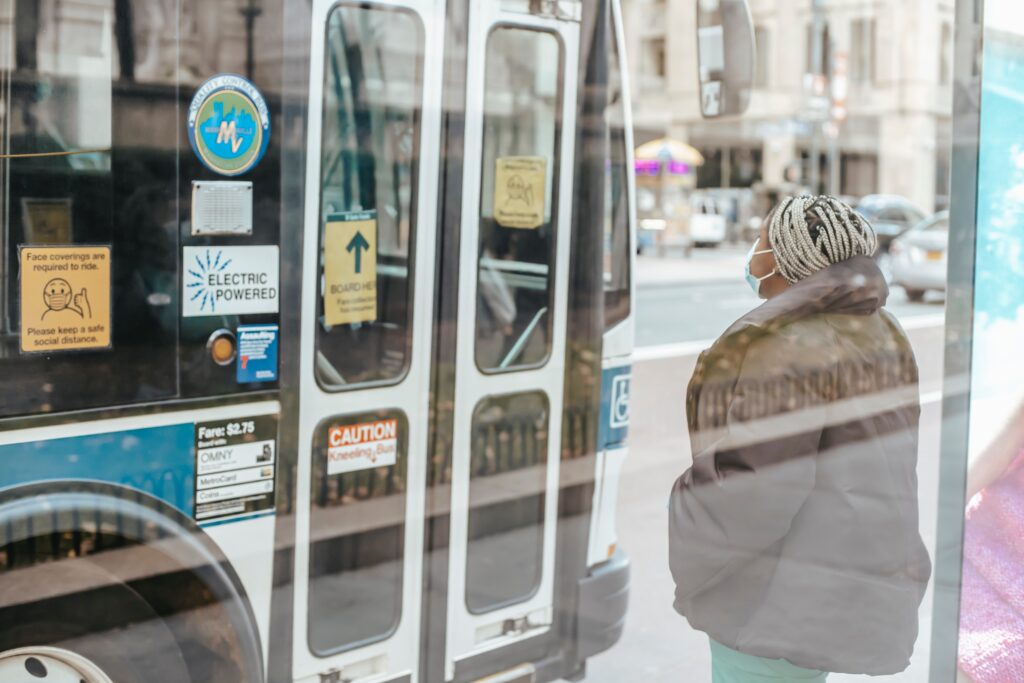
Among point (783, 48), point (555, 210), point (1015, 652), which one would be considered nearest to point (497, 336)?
point (555, 210)

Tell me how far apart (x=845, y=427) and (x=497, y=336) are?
63.3 inches

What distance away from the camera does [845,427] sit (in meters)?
2.44

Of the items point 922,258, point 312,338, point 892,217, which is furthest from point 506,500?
point 892,217

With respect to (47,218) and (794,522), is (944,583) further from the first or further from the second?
(47,218)

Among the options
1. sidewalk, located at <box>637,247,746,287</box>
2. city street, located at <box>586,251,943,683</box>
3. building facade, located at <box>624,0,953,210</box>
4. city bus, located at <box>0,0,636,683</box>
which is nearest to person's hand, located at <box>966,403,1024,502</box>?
city street, located at <box>586,251,943,683</box>

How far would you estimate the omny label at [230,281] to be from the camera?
118 inches

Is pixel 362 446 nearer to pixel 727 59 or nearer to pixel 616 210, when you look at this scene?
pixel 616 210

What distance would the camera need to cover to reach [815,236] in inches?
101

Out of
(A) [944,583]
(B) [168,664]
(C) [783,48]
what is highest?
(C) [783,48]

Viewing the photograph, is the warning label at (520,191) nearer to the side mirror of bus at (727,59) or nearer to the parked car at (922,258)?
the side mirror of bus at (727,59)

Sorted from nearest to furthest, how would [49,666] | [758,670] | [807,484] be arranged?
[807,484], [758,670], [49,666]

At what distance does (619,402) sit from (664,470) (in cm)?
376

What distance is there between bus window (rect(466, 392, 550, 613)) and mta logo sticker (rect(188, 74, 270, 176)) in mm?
1106

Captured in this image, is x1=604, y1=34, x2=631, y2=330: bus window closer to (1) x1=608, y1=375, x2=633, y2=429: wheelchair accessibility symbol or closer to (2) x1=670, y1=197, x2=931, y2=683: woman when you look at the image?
(1) x1=608, y1=375, x2=633, y2=429: wheelchair accessibility symbol
